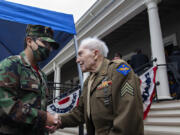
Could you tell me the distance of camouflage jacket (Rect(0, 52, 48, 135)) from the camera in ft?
5.16

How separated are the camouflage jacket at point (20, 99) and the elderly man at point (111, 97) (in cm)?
54

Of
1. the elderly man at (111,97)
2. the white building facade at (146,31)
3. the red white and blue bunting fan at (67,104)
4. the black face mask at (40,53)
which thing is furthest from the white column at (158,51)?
the black face mask at (40,53)

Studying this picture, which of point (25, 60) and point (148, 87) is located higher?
point (25, 60)

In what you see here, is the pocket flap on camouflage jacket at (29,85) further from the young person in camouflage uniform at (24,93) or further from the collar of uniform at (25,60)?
the collar of uniform at (25,60)

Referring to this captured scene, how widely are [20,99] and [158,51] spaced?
457cm

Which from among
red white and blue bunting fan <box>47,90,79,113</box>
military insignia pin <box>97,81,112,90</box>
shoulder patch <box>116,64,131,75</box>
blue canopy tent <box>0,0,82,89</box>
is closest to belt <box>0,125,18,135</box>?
military insignia pin <box>97,81,112,90</box>

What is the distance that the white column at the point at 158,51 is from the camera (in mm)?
5074

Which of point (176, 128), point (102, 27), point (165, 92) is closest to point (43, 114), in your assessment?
point (176, 128)

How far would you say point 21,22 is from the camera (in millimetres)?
3248

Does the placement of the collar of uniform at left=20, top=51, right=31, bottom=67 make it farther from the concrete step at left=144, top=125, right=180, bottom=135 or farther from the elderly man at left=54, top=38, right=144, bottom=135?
the concrete step at left=144, top=125, right=180, bottom=135

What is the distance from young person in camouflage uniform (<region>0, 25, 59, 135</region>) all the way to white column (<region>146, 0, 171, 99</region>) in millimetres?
3924

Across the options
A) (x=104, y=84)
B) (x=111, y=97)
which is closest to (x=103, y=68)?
(x=104, y=84)

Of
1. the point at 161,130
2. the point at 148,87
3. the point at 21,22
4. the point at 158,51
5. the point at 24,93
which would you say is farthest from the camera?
the point at 158,51

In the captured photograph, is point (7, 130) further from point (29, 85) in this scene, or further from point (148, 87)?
point (148, 87)
